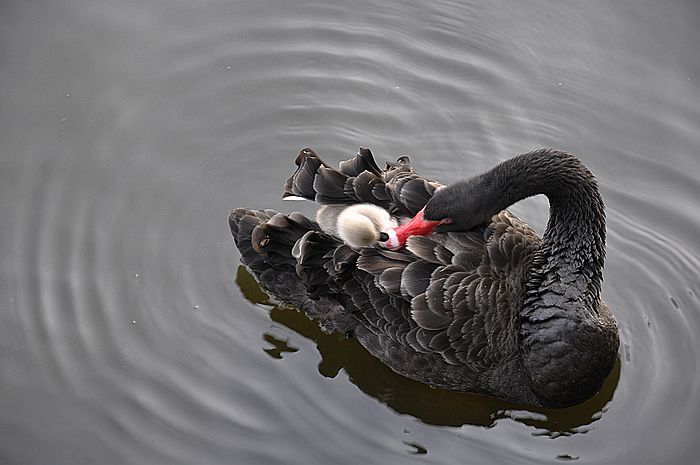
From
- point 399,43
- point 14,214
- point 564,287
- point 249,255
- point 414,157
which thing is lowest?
point 564,287

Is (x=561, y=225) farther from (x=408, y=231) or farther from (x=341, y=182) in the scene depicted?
(x=341, y=182)

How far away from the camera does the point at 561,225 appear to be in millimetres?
5461

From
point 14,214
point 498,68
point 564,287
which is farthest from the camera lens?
point 498,68

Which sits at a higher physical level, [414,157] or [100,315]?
[414,157]

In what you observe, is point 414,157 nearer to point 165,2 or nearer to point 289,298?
point 289,298

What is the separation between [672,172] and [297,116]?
2.76 m

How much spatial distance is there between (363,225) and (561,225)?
3.78 feet

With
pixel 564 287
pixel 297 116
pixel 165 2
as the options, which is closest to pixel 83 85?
pixel 165 2

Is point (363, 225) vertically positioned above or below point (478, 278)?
above

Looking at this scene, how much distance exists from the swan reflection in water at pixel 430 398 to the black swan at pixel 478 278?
0.48 feet

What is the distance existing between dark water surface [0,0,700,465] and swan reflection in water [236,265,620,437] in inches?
0.6

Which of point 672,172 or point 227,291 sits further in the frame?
point 672,172

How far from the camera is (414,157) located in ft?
22.6

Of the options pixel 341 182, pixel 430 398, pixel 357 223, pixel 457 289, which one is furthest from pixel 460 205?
pixel 430 398
